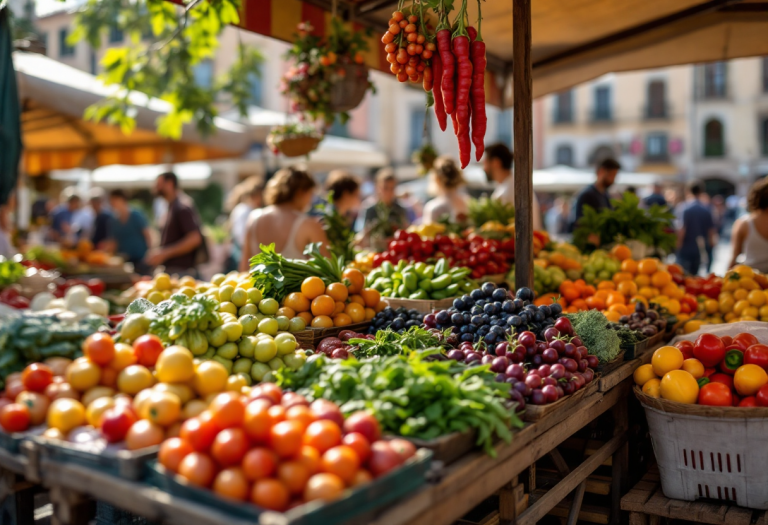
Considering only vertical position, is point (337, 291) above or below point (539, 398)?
above

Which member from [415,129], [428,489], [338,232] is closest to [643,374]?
[428,489]

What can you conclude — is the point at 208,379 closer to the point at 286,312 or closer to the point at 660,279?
the point at 286,312

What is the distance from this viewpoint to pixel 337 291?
3453 millimetres

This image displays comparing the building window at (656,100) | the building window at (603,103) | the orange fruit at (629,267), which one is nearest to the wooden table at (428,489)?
the orange fruit at (629,267)

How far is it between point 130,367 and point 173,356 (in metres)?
0.20

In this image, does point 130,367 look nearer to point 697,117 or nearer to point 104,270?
point 104,270

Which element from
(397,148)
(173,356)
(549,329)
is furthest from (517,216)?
(397,148)

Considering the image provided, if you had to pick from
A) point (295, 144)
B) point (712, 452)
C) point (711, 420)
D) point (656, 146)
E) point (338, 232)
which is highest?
point (656, 146)

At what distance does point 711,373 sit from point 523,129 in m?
1.48

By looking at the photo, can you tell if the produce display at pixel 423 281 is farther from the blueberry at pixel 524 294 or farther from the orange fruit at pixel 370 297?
the blueberry at pixel 524 294

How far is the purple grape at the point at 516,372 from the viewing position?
2482 millimetres

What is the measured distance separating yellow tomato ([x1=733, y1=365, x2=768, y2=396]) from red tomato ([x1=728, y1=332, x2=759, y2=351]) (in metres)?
0.23

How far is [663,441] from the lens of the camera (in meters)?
2.96

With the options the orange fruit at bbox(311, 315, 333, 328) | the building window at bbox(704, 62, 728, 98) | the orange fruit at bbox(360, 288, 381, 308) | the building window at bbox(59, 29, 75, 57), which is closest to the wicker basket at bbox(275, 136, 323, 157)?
the orange fruit at bbox(360, 288, 381, 308)
